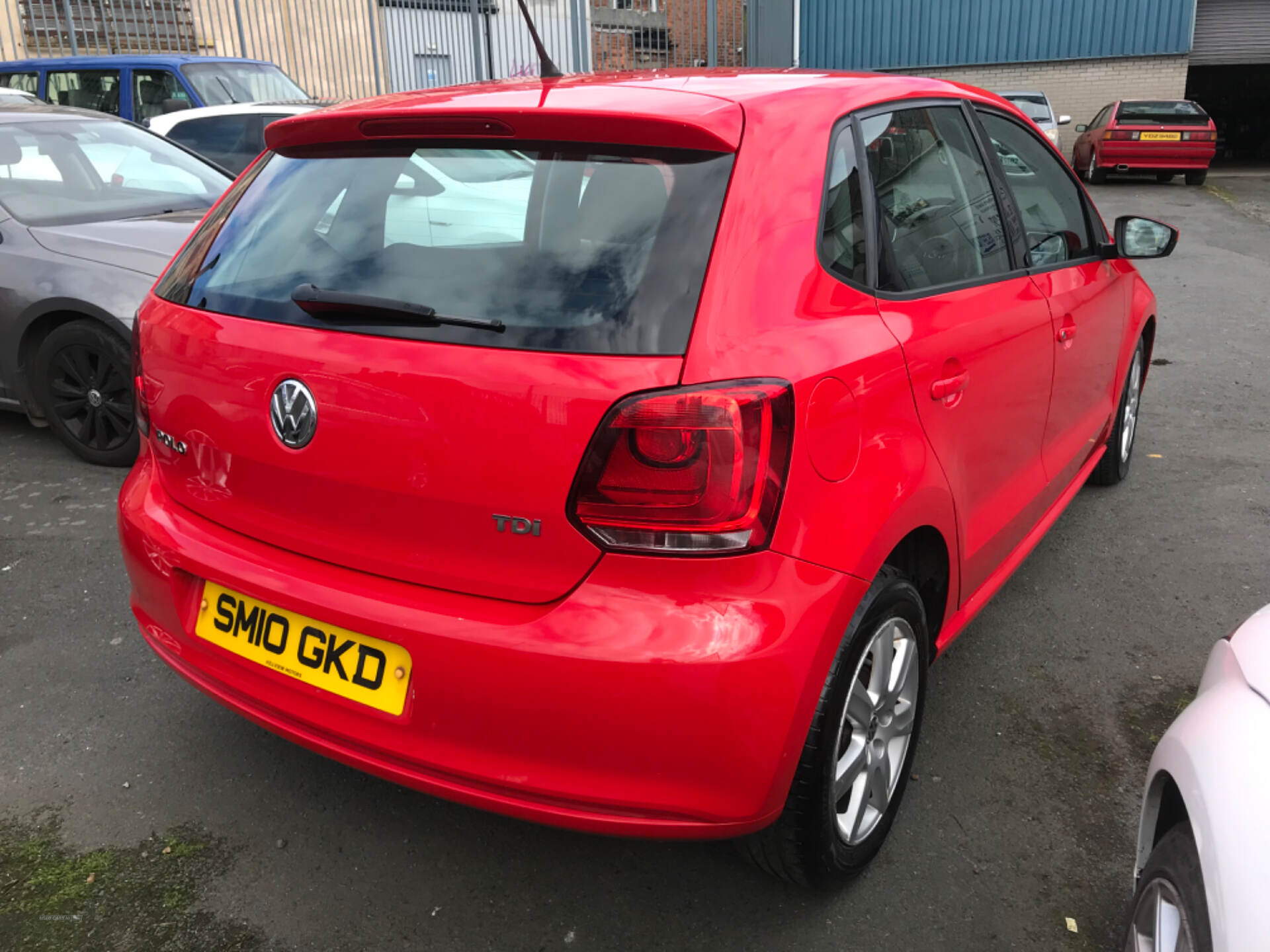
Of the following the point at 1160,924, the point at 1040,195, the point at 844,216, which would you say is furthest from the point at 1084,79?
the point at 1160,924

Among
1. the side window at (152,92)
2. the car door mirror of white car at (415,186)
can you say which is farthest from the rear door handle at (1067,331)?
the side window at (152,92)

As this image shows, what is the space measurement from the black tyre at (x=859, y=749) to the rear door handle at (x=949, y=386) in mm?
399

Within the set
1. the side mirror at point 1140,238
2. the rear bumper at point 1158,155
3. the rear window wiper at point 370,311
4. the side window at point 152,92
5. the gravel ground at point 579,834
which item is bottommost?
the gravel ground at point 579,834

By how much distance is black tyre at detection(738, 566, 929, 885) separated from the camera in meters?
2.02

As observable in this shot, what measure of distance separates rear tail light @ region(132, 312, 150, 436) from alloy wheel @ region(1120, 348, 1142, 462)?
3.73 metres

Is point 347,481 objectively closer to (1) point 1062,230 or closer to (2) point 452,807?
(2) point 452,807

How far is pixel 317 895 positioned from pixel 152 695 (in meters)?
1.07

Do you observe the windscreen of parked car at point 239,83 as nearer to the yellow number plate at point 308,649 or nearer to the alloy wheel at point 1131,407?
the alloy wheel at point 1131,407

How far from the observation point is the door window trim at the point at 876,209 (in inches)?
83.8

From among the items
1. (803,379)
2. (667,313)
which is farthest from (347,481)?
(803,379)

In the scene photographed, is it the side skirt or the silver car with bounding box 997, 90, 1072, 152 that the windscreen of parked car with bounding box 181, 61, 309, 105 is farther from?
the silver car with bounding box 997, 90, 1072, 152

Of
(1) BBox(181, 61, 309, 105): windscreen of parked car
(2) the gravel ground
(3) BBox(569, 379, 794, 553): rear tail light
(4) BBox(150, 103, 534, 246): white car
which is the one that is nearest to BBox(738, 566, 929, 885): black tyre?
(2) the gravel ground

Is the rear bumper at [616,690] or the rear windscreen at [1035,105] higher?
the rear windscreen at [1035,105]

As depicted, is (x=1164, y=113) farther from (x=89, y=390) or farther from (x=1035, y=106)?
(x=89, y=390)
